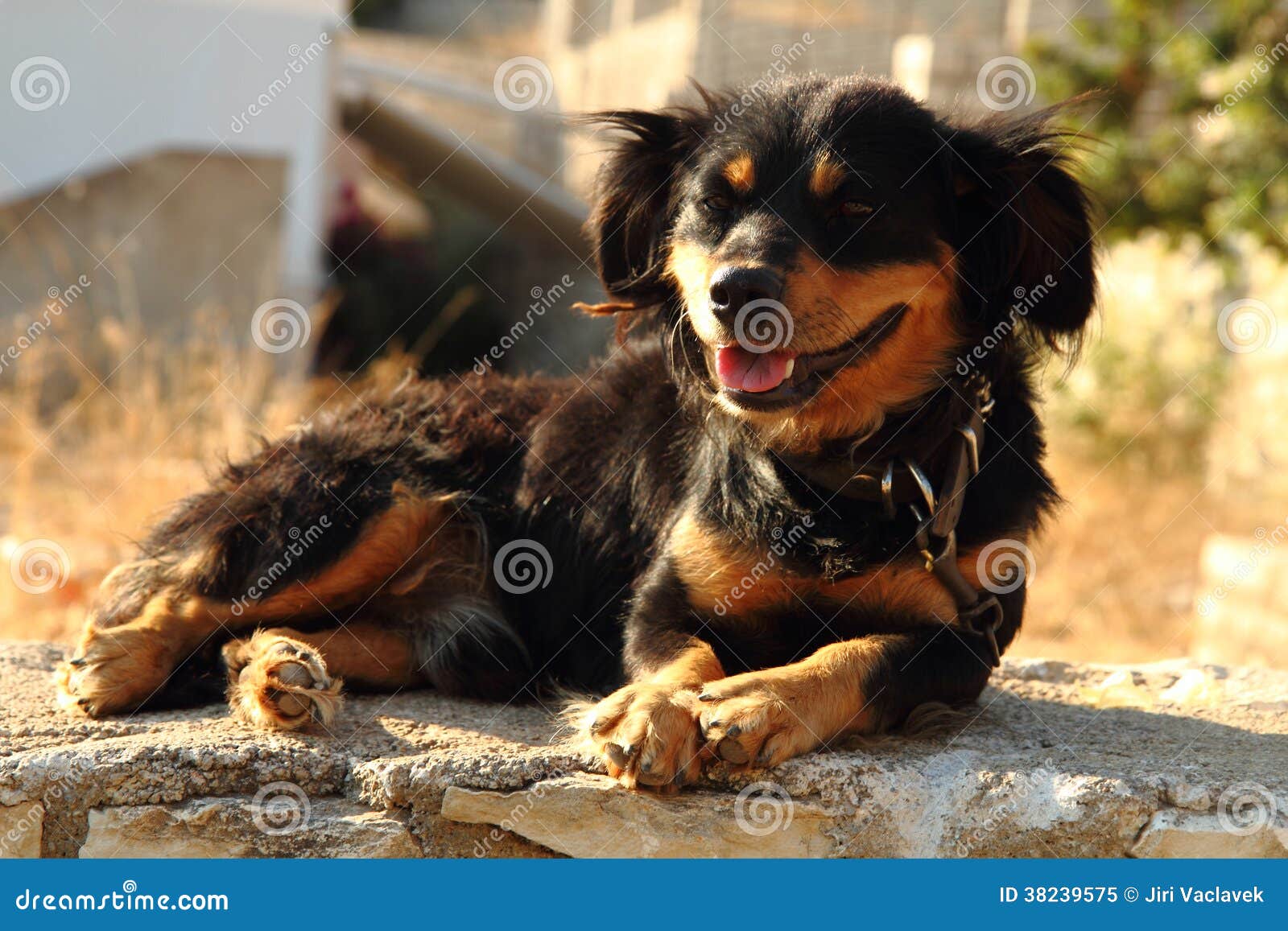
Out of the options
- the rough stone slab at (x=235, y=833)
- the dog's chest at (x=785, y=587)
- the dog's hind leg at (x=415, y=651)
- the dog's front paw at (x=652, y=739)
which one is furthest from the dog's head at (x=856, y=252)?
the rough stone slab at (x=235, y=833)

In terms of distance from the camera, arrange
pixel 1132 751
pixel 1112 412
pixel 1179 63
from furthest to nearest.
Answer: pixel 1112 412
pixel 1179 63
pixel 1132 751

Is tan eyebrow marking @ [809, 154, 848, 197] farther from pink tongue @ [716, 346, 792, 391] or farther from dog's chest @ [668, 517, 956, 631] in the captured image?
dog's chest @ [668, 517, 956, 631]

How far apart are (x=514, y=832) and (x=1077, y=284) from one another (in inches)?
87.5

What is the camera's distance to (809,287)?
3.33 m

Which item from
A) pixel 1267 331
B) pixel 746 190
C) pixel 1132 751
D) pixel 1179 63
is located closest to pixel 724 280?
pixel 746 190

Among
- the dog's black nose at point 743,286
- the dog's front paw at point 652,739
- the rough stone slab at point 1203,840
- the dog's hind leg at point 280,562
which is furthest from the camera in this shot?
the dog's hind leg at point 280,562

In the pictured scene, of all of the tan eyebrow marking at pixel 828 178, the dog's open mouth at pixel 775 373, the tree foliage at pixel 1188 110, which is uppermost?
the tree foliage at pixel 1188 110

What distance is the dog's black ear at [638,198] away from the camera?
409 cm

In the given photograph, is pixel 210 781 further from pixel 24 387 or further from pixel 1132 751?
pixel 24 387

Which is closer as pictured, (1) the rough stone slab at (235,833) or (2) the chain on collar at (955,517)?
(1) the rough stone slab at (235,833)

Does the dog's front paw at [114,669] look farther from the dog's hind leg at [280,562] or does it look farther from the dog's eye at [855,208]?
the dog's eye at [855,208]

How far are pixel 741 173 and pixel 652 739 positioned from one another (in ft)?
5.36

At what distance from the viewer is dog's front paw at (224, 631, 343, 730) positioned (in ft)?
11.4

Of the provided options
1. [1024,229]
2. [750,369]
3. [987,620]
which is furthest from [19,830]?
[1024,229]
